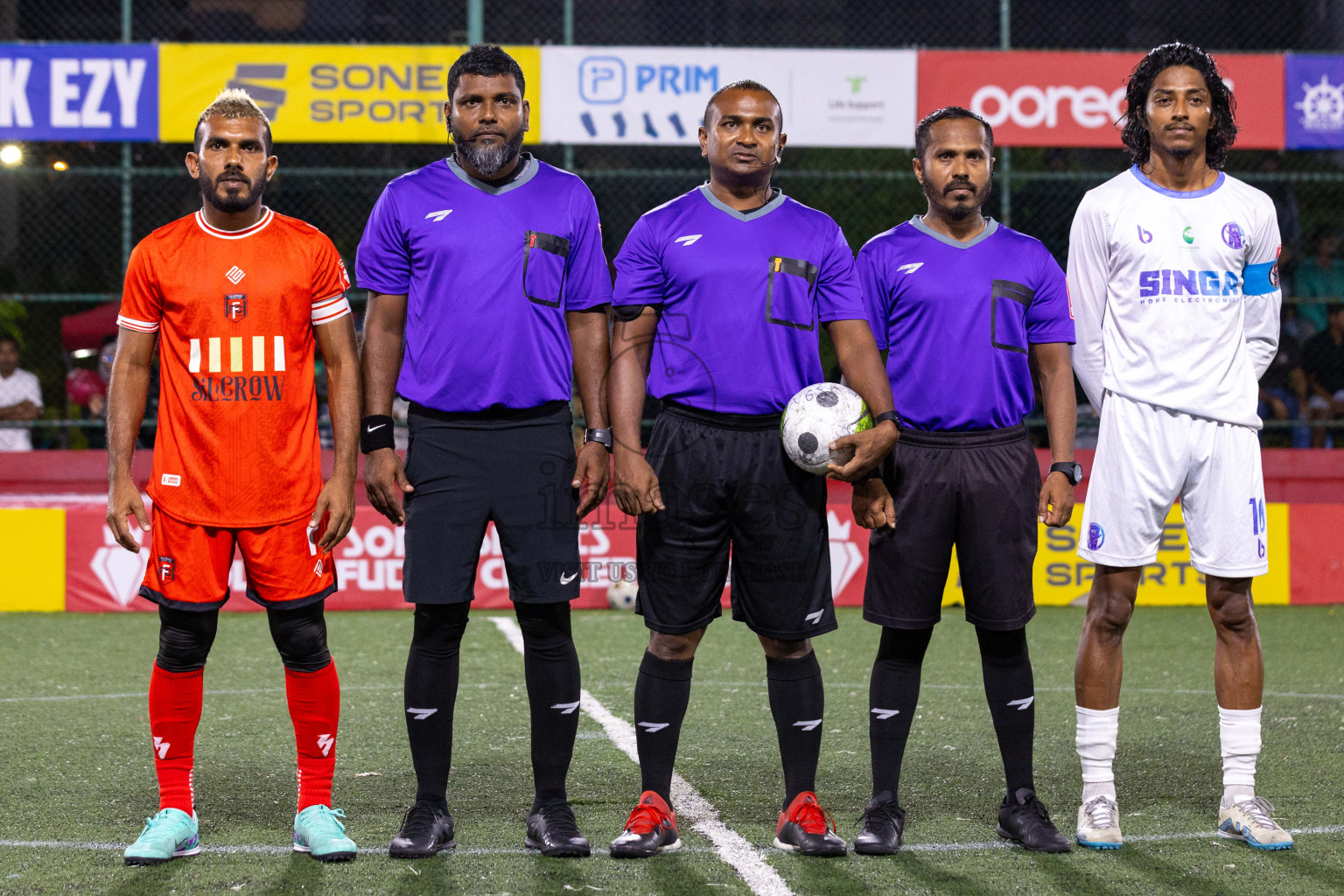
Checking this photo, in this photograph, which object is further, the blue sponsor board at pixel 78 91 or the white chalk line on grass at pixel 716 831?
the blue sponsor board at pixel 78 91

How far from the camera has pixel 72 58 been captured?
1138 centimetres

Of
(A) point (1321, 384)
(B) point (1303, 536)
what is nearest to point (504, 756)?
(B) point (1303, 536)

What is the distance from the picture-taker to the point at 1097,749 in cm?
428

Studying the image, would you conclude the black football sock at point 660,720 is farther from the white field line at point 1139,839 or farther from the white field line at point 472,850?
the white field line at point 1139,839

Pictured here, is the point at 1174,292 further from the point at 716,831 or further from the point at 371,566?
the point at 371,566

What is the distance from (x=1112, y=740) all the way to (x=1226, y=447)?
0.95 metres

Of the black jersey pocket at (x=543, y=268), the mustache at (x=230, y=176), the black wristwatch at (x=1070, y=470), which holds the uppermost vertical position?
the mustache at (x=230, y=176)

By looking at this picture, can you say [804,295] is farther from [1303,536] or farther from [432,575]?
[1303,536]

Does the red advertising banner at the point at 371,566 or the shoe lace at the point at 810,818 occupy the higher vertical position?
the red advertising banner at the point at 371,566

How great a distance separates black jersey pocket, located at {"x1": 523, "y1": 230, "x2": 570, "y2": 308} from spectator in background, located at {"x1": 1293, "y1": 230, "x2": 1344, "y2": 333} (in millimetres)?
10422

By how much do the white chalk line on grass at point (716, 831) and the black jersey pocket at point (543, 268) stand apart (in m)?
1.64

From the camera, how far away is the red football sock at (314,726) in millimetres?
4129

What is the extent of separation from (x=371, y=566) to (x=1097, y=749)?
6.42 m

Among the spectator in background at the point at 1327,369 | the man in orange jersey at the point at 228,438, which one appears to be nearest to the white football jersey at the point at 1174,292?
the man in orange jersey at the point at 228,438
